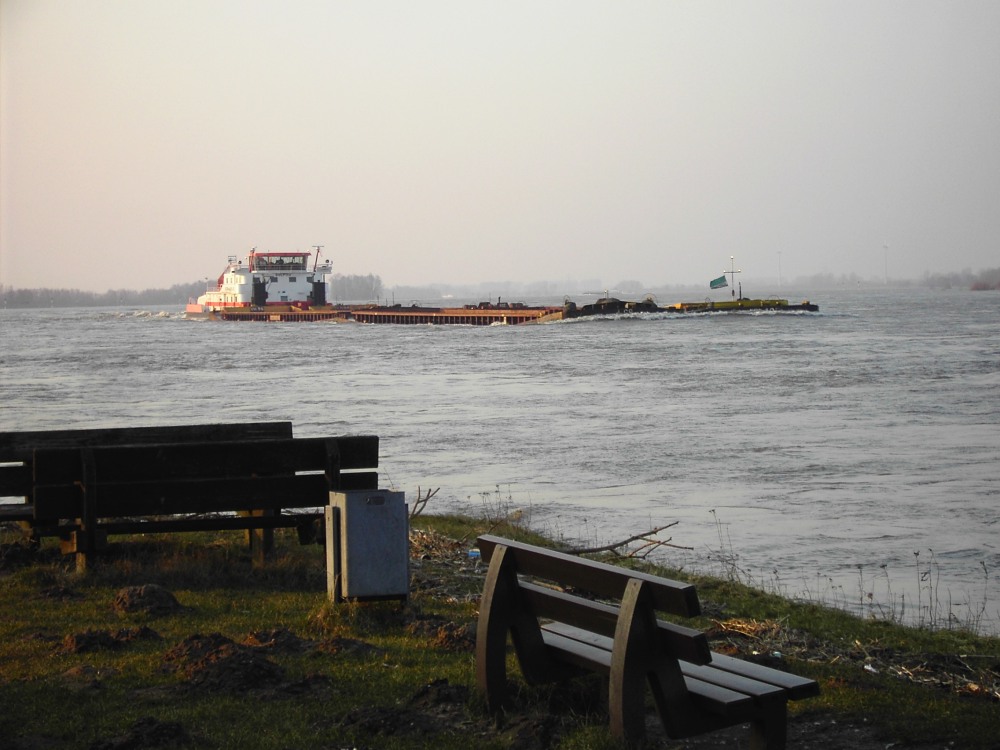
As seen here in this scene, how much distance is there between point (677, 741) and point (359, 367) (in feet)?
119

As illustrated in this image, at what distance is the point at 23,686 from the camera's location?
5.00m

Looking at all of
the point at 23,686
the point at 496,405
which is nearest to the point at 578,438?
the point at 496,405

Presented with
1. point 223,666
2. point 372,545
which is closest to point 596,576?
point 223,666

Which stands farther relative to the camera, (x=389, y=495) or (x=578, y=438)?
(x=578, y=438)

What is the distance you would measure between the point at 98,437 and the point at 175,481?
4.81 feet

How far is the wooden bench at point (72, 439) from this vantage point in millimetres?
7297

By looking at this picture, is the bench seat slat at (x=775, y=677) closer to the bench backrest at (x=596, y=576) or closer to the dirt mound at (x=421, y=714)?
the bench backrest at (x=596, y=576)

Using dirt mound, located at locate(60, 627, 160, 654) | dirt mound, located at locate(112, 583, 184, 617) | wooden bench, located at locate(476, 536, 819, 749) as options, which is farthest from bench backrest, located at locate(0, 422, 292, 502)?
wooden bench, located at locate(476, 536, 819, 749)

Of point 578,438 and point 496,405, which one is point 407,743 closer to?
point 578,438

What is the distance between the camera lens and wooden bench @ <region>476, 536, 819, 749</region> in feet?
12.9

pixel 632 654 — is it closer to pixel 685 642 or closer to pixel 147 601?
pixel 685 642

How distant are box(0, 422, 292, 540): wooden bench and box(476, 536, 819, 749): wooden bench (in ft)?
12.7

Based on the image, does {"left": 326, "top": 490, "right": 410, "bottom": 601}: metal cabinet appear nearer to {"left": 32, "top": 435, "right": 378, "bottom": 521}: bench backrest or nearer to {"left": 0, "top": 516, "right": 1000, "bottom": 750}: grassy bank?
{"left": 0, "top": 516, "right": 1000, "bottom": 750}: grassy bank

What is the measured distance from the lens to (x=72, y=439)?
829 cm
